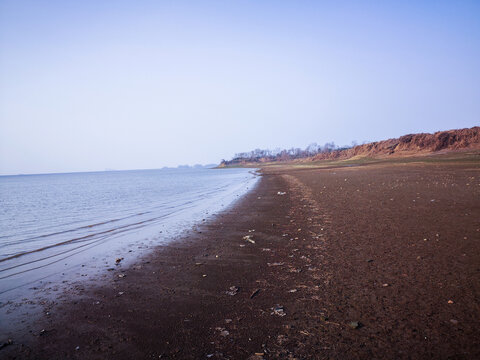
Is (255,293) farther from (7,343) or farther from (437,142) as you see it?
(437,142)

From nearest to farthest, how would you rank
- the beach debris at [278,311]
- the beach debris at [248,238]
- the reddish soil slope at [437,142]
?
1. the beach debris at [278,311]
2. the beach debris at [248,238]
3. the reddish soil slope at [437,142]

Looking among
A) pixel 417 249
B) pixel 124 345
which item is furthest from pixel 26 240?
pixel 417 249

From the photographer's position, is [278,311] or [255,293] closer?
[278,311]

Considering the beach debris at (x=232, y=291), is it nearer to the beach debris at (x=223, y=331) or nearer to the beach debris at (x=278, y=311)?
the beach debris at (x=278, y=311)

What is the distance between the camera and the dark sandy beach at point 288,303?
400 cm

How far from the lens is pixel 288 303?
17.2ft

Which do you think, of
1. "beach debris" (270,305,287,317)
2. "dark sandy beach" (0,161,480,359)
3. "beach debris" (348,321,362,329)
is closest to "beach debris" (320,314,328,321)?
"dark sandy beach" (0,161,480,359)

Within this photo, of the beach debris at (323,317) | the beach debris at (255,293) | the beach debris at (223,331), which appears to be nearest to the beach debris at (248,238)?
the beach debris at (255,293)

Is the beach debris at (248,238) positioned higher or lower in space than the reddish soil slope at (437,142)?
lower

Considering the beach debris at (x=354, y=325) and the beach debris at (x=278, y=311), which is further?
the beach debris at (x=278, y=311)

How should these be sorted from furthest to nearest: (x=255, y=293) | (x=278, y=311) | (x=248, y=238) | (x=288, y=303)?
(x=248, y=238)
(x=255, y=293)
(x=288, y=303)
(x=278, y=311)

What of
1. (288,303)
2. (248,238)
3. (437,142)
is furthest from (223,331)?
(437,142)

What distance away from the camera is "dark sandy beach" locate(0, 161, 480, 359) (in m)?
4.00

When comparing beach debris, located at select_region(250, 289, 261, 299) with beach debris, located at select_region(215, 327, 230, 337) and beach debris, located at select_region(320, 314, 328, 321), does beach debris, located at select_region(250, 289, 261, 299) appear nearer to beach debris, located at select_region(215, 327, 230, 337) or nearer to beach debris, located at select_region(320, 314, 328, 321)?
beach debris, located at select_region(215, 327, 230, 337)
